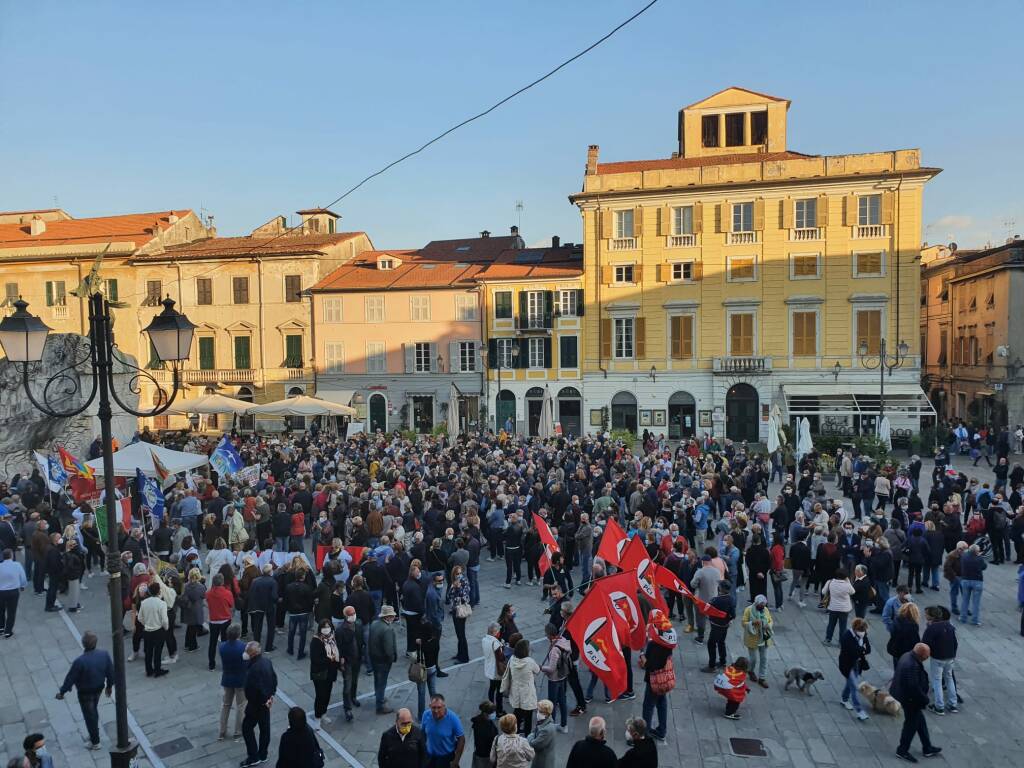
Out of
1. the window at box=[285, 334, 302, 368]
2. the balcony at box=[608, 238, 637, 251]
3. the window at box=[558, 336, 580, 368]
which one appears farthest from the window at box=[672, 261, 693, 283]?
the window at box=[285, 334, 302, 368]

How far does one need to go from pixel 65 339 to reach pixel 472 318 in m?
19.1

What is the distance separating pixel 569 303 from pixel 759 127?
13783 mm

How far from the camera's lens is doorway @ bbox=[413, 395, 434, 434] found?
3975cm

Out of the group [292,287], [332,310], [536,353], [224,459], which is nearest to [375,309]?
[332,310]

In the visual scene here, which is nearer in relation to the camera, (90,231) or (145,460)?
(145,460)

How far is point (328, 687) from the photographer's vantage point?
30.6ft

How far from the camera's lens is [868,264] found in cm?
3462

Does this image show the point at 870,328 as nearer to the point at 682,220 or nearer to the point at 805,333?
the point at 805,333

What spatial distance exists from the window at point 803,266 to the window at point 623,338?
25.2ft

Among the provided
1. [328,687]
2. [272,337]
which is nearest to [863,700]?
[328,687]

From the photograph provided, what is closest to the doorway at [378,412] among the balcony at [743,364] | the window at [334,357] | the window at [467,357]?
the window at [334,357]

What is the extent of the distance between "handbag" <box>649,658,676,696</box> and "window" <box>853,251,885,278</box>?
30.4 metres

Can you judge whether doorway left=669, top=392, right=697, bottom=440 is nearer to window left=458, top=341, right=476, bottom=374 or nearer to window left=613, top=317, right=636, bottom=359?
window left=613, top=317, right=636, bottom=359

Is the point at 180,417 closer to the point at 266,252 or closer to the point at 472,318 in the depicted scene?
the point at 266,252
